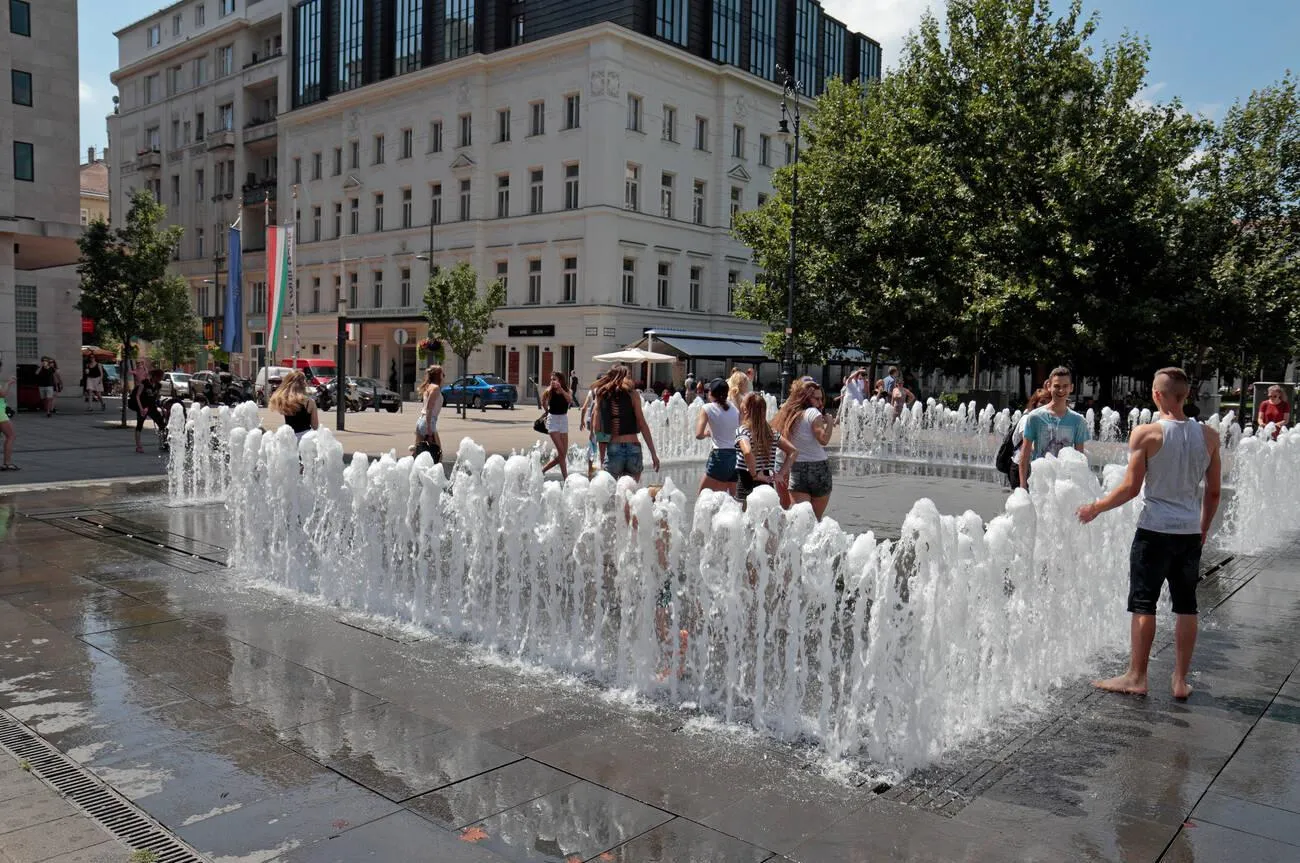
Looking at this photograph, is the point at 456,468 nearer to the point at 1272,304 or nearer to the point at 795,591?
the point at 795,591

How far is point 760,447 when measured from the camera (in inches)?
324

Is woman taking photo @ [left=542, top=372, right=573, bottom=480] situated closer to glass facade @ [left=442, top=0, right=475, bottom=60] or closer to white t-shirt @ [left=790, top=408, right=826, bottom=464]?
white t-shirt @ [left=790, top=408, right=826, bottom=464]

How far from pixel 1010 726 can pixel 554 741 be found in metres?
2.34

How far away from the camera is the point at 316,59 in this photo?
55562 millimetres

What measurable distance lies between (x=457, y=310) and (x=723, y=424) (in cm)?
3100

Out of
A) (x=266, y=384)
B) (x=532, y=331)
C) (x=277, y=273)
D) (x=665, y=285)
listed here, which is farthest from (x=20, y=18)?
(x=665, y=285)

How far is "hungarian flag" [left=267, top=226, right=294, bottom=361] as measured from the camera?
853 inches

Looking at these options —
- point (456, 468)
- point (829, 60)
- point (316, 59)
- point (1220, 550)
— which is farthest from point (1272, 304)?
point (316, 59)

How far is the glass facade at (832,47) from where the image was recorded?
177 ft

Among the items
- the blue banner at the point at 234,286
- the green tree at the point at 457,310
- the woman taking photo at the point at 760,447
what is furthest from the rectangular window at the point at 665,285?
the woman taking photo at the point at 760,447

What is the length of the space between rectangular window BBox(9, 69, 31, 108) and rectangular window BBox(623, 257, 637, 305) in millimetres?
23553

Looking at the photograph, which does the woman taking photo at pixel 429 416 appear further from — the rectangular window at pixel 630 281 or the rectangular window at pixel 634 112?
the rectangular window at pixel 634 112

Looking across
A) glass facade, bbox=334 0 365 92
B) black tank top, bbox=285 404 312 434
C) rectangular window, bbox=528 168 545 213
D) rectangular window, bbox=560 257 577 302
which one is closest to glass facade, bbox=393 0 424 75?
glass facade, bbox=334 0 365 92

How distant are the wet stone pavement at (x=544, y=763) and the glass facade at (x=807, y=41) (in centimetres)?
4983
